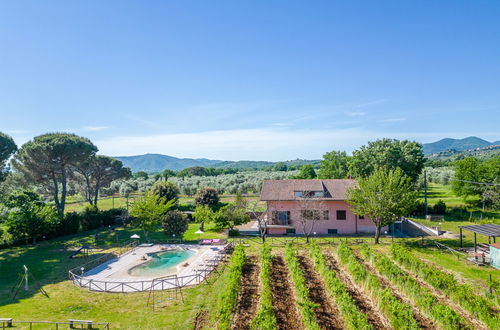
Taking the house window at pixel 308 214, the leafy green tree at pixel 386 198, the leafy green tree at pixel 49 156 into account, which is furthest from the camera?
the leafy green tree at pixel 49 156

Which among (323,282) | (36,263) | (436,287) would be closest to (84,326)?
(323,282)

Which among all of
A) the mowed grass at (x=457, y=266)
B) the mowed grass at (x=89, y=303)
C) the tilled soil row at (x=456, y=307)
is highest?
the mowed grass at (x=457, y=266)

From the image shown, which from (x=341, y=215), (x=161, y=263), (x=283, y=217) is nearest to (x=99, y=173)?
(x=161, y=263)

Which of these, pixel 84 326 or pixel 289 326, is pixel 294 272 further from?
pixel 84 326

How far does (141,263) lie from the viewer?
28.1 metres

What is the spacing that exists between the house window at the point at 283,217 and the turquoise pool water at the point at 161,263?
11879 millimetres

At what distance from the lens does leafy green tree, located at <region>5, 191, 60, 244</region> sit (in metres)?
33.8

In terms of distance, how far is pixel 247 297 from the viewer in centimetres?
1856

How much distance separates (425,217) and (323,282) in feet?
107

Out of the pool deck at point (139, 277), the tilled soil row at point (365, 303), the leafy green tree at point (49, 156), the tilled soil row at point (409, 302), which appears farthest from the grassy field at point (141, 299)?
the leafy green tree at point (49, 156)

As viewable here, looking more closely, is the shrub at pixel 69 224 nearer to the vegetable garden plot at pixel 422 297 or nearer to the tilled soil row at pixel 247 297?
the tilled soil row at pixel 247 297

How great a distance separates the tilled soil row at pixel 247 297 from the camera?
15.5 m

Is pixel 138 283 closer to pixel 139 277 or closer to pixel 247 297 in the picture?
pixel 139 277

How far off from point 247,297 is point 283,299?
2.25 meters
